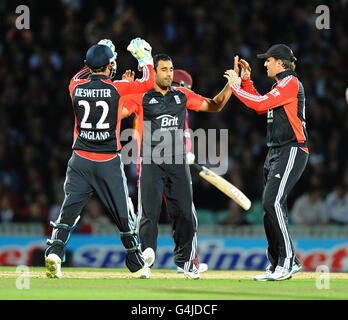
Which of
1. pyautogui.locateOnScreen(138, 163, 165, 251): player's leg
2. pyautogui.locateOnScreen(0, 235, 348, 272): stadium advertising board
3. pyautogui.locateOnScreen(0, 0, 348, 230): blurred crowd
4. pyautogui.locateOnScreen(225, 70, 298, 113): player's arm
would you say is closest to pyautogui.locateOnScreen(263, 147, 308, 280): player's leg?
pyautogui.locateOnScreen(225, 70, 298, 113): player's arm

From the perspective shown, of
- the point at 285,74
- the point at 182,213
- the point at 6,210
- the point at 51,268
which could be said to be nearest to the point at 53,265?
the point at 51,268

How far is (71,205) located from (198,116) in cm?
821

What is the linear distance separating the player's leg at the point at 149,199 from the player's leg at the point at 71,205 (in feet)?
2.68

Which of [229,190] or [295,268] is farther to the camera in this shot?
[229,190]

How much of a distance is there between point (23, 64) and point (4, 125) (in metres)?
1.56

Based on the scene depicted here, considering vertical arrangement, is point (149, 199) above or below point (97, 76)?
below

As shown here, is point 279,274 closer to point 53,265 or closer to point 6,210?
point 53,265

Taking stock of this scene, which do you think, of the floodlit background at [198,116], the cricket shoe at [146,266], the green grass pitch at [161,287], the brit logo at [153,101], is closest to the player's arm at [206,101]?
the brit logo at [153,101]

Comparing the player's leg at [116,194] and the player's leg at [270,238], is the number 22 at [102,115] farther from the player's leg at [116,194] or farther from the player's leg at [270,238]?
the player's leg at [270,238]

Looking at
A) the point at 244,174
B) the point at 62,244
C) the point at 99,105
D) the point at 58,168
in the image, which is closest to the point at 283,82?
the point at 99,105

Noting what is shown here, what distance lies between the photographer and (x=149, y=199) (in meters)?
9.16

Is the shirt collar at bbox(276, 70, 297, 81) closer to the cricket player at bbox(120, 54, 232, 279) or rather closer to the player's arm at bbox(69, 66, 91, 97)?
the cricket player at bbox(120, 54, 232, 279)

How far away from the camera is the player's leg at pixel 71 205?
846cm

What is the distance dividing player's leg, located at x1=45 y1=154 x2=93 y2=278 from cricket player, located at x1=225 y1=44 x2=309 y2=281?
6.01ft
